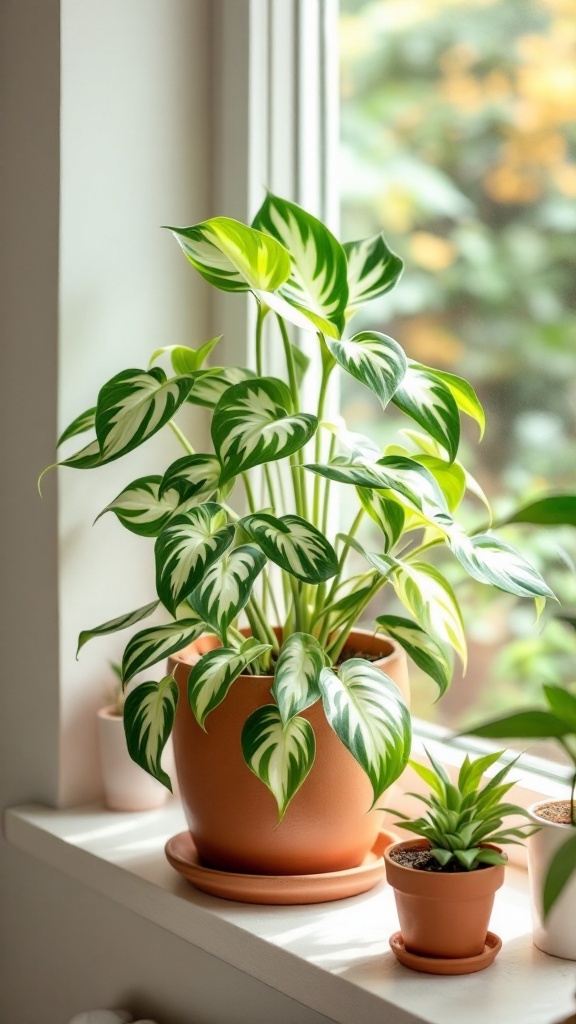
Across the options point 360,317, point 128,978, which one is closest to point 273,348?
point 360,317

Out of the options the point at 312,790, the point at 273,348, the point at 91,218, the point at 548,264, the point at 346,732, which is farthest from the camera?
the point at 273,348

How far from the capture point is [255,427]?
38.0 inches

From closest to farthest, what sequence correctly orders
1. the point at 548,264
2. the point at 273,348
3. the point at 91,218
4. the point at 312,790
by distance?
→ the point at 312,790, the point at 548,264, the point at 91,218, the point at 273,348

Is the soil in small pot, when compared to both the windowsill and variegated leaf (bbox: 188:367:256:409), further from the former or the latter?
variegated leaf (bbox: 188:367:256:409)

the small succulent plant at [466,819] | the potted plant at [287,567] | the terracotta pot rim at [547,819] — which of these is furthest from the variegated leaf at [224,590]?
the terracotta pot rim at [547,819]

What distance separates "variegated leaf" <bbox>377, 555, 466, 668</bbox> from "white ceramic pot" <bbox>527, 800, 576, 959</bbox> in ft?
0.62

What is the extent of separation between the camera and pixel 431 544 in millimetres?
1099

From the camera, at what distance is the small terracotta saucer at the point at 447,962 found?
0.94m

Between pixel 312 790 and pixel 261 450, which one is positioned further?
pixel 312 790

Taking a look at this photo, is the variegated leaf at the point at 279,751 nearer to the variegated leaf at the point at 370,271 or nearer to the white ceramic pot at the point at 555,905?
the white ceramic pot at the point at 555,905

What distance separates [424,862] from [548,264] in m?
0.65

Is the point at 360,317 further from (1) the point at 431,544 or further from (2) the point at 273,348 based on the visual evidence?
(1) the point at 431,544

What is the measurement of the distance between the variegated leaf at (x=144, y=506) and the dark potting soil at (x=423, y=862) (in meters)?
0.41

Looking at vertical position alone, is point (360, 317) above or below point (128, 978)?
above
